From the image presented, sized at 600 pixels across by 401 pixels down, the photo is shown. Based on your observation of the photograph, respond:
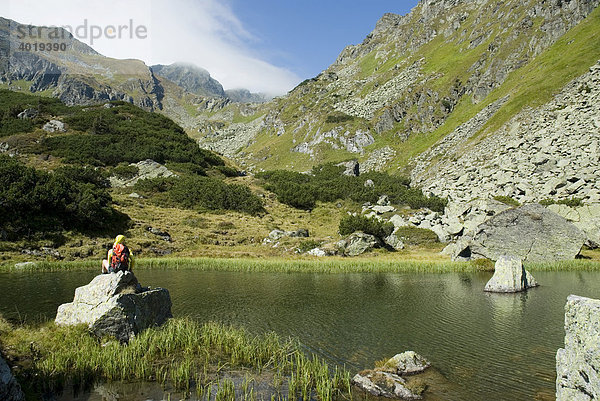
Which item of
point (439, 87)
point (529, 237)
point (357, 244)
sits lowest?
point (357, 244)

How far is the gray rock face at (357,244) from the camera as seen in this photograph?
157 feet

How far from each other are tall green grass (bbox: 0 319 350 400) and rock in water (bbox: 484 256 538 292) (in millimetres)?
19698

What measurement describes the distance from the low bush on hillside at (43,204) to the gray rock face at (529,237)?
4852 centimetres

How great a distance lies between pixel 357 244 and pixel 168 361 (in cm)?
3809

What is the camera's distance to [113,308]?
13656mm

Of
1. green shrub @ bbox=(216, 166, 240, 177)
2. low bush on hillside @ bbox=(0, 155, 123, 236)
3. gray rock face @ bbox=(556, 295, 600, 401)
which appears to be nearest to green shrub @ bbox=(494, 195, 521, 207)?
gray rock face @ bbox=(556, 295, 600, 401)

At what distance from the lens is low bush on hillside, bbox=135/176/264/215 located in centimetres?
6962

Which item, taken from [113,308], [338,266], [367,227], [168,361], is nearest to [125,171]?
[367,227]

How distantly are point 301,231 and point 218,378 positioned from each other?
47144 millimetres

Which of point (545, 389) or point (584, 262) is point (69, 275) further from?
point (584, 262)

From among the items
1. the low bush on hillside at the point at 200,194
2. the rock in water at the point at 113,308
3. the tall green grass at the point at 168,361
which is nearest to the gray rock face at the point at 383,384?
the tall green grass at the point at 168,361

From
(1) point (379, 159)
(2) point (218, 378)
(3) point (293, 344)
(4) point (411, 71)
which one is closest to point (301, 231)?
(3) point (293, 344)

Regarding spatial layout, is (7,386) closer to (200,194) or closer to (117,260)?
(117,260)

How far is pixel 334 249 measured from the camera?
48.0 m
